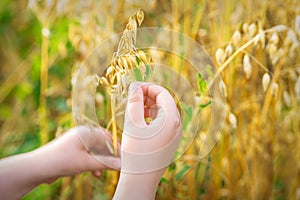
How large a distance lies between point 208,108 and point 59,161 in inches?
13.2

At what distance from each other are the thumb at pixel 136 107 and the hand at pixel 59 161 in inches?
4.4

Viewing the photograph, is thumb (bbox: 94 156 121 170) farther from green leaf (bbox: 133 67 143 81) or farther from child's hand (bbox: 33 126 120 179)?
green leaf (bbox: 133 67 143 81)

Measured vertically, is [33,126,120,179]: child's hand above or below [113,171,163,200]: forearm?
above

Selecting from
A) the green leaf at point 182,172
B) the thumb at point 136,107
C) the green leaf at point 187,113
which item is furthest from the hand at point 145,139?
the green leaf at point 182,172

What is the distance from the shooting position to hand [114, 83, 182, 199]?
70 centimetres

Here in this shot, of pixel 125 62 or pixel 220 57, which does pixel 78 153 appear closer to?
pixel 125 62

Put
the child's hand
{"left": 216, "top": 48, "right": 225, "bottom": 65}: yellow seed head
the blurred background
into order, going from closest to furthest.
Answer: the child's hand
{"left": 216, "top": 48, "right": 225, "bottom": 65}: yellow seed head
the blurred background

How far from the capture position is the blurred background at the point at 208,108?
3.45ft

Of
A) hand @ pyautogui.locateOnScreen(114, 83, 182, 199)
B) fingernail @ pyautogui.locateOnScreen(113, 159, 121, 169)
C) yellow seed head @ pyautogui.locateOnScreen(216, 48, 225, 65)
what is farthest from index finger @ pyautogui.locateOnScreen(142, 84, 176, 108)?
yellow seed head @ pyautogui.locateOnScreen(216, 48, 225, 65)

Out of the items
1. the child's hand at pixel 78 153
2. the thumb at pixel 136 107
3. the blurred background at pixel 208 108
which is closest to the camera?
the thumb at pixel 136 107

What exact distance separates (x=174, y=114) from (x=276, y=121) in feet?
1.61

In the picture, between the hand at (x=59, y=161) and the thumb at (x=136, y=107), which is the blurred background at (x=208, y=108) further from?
the thumb at (x=136, y=107)

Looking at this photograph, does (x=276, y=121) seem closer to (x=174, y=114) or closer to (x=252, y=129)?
(x=252, y=129)

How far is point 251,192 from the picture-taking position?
1.09m
